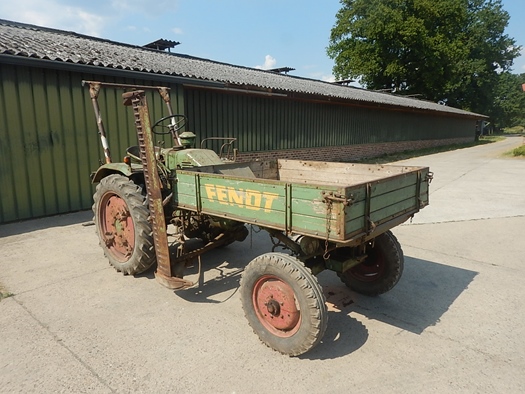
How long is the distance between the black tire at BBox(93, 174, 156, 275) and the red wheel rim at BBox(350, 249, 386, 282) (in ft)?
7.65

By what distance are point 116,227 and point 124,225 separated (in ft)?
0.58

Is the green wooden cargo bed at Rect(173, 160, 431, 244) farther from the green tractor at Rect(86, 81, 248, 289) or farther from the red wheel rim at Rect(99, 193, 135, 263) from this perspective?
the red wheel rim at Rect(99, 193, 135, 263)

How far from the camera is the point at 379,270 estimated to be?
12.7 ft

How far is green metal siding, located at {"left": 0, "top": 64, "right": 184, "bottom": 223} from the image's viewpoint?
245 inches

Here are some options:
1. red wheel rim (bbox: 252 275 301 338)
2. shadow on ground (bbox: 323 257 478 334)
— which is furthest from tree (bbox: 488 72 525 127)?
red wheel rim (bbox: 252 275 301 338)

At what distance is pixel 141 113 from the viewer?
3.62 metres

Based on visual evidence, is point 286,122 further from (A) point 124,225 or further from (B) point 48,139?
(A) point 124,225

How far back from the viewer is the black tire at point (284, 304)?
271 cm

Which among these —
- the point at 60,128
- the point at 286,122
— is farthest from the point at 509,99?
the point at 60,128

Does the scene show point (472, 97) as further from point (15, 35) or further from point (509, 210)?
point (15, 35)

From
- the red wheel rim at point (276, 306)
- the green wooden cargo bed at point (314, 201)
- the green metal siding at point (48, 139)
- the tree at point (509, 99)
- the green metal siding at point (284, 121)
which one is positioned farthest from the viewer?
the tree at point (509, 99)

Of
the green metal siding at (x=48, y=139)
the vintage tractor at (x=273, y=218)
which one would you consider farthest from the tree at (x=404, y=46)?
the vintage tractor at (x=273, y=218)

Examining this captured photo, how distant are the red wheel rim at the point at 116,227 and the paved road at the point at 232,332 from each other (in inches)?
12.3

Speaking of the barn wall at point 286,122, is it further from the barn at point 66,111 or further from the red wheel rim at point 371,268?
the red wheel rim at point 371,268
